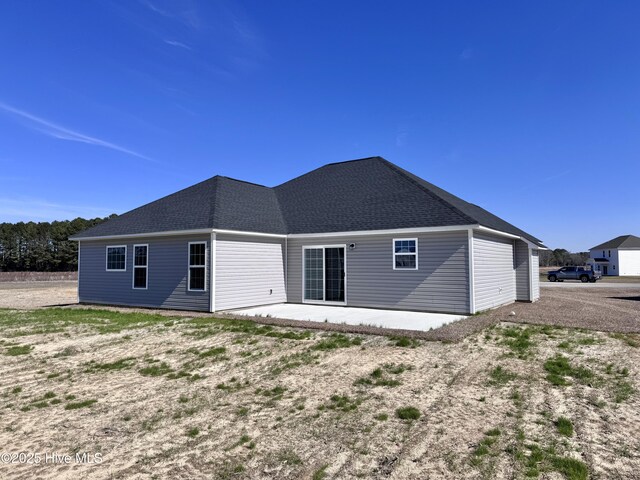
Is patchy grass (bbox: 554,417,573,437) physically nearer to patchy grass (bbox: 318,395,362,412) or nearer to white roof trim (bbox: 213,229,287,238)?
patchy grass (bbox: 318,395,362,412)

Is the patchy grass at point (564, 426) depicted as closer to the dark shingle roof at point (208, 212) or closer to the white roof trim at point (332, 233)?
the white roof trim at point (332, 233)

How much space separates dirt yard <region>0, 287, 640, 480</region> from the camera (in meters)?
3.45

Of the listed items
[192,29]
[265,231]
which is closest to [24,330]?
[265,231]

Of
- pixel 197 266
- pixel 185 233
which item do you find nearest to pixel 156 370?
pixel 197 266

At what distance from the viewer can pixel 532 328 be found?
9977 mm

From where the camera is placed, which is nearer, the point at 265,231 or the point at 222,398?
the point at 222,398

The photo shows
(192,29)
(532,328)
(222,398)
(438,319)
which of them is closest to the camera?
(222,398)

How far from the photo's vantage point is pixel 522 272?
17.7 m

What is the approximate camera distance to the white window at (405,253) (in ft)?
43.7

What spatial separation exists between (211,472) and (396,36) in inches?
627

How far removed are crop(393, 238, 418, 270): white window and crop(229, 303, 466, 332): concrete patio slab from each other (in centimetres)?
161

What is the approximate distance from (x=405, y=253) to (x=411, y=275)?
79 centimetres

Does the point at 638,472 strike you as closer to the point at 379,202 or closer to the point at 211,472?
the point at 211,472

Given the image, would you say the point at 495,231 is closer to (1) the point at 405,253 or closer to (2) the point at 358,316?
(1) the point at 405,253
